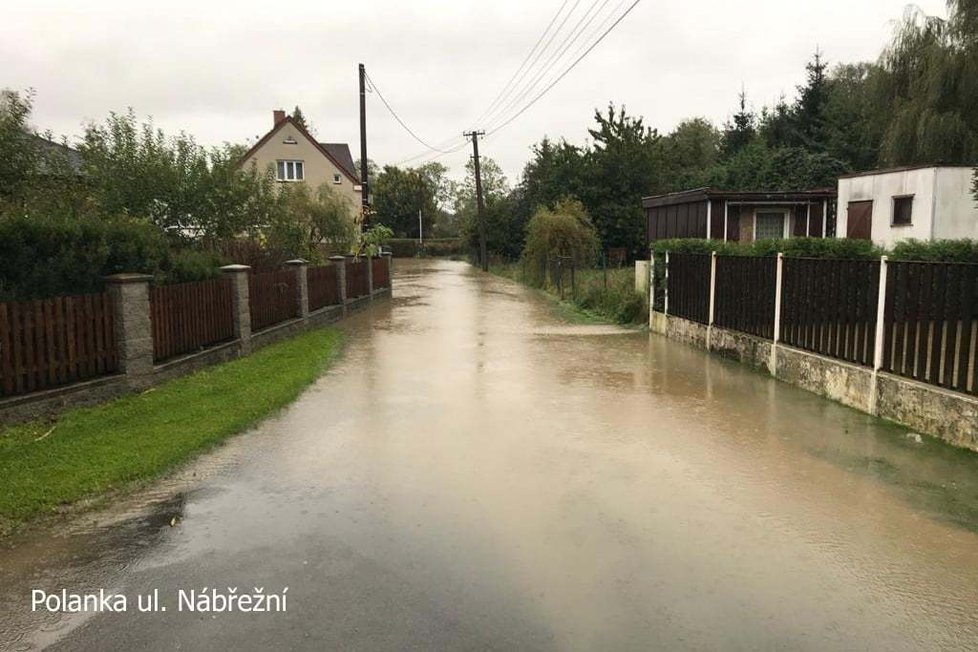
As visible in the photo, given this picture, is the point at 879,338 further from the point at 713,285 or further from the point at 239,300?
the point at 239,300

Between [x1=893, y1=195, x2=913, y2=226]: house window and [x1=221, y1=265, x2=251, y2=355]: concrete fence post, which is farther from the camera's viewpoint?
[x1=893, y1=195, x2=913, y2=226]: house window

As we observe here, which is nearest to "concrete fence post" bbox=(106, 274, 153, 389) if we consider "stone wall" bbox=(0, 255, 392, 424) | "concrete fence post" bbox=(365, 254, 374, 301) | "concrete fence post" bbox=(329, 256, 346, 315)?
"stone wall" bbox=(0, 255, 392, 424)

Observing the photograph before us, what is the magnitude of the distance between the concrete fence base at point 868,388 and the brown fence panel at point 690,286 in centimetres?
125

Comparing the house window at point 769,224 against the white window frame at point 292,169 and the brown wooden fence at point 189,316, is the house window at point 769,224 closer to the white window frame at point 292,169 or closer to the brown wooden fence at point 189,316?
the brown wooden fence at point 189,316

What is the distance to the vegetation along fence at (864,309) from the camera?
268 inches

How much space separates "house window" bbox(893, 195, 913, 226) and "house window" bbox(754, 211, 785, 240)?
153 inches

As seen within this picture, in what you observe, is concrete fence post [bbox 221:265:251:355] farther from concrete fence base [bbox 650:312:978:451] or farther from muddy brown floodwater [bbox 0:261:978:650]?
concrete fence base [bbox 650:312:978:451]

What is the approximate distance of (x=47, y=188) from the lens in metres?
12.7

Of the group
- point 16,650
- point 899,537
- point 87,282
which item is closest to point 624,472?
point 899,537

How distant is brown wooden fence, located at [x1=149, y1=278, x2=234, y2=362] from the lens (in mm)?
9773

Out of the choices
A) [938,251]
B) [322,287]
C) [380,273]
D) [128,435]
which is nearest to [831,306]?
[938,251]

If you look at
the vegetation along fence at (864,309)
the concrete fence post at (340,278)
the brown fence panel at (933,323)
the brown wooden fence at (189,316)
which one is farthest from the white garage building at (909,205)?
the brown wooden fence at (189,316)

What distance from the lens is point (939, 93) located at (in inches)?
1035

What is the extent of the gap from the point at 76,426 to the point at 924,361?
856 cm
